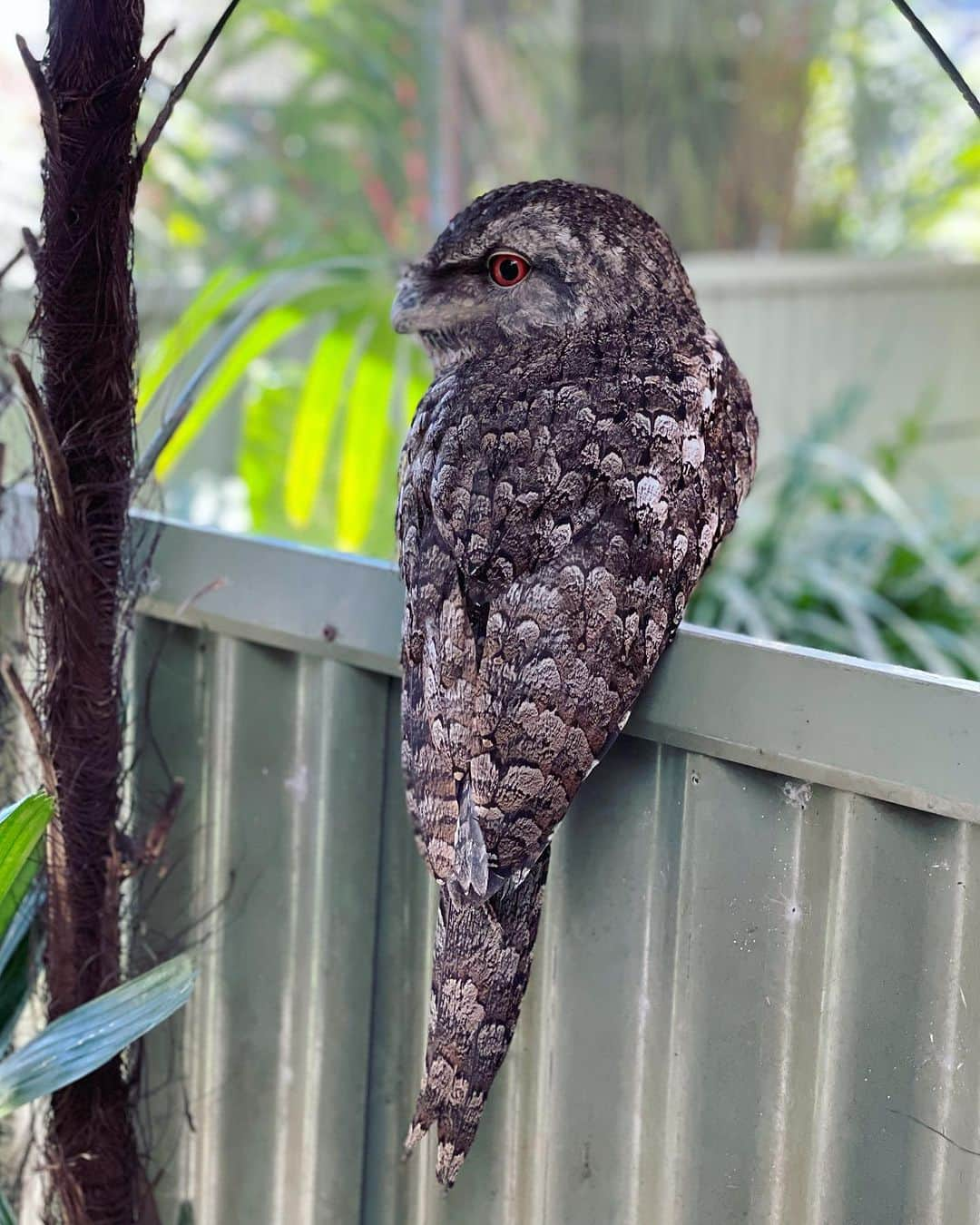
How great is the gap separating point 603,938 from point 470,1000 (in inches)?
7.9

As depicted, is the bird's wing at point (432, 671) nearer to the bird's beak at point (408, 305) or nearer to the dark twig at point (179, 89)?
the bird's beak at point (408, 305)

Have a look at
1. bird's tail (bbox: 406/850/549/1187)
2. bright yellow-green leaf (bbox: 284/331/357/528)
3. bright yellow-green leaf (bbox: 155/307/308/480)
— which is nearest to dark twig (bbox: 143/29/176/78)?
bird's tail (bbox: 406/850/549/1187)

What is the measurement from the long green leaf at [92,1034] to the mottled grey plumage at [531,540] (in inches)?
10.3

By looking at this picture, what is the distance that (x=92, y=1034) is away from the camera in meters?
1.26

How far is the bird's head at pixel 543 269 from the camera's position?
3.95ft

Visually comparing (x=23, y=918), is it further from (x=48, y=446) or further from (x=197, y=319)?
(x=197, y=319)

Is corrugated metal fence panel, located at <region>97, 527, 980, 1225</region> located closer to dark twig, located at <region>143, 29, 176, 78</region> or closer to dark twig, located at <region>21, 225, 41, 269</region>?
dark twig, located at <region>21, 225, 41, 269</region>

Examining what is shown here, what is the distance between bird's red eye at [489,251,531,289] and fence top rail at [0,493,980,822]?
1.12 ft

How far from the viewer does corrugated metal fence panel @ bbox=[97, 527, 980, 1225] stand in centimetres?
109

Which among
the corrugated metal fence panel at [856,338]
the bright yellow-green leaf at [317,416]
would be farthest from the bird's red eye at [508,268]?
the corrugated metal fence panel at [856,338]

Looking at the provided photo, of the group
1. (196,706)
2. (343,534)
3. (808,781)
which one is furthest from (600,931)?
(343,534)

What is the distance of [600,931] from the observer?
131 cm

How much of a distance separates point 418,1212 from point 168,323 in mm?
3495

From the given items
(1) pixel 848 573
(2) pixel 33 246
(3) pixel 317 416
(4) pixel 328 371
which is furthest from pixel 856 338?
(2) pixel 33 246
